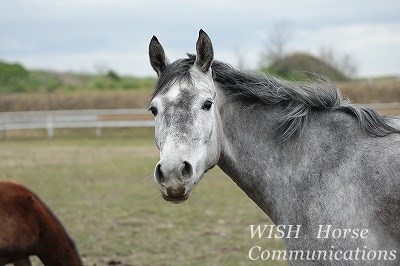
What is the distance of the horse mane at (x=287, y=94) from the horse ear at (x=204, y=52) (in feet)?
0.26

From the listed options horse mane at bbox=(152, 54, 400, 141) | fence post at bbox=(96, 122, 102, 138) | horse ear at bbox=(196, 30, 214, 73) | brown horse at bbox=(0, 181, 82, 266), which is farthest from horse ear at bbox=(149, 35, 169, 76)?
fence post at bbox=(96, 122, 102, 138)

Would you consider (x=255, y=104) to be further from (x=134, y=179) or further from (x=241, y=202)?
(x=134, y=179)

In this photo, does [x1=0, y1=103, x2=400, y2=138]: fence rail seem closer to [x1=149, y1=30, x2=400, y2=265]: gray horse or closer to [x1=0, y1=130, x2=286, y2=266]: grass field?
[x1=0, y1=130, x2=286, y2=266]: grass field

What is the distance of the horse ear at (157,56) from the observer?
3.50 m

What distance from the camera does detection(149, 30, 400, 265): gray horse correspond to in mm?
3146

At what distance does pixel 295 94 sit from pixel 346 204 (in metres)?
0.84

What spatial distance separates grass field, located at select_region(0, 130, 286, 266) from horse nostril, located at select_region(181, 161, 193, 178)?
88 cm

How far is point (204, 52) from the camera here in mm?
3408

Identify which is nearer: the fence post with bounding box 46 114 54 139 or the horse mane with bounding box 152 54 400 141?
the horse mane with bounding box 152 54 400 141

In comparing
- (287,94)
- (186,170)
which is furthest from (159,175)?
(287,94)

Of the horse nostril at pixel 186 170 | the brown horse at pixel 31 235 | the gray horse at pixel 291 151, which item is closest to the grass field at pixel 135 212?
the gray horse at pixel 291 151

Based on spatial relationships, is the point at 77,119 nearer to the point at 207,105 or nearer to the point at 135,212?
the point at 135,212

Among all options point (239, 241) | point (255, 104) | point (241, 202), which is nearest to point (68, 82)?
point (241, 202)

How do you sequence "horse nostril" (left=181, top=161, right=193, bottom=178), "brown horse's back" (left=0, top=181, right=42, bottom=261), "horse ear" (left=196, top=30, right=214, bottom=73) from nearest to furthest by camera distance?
"horse nostril" (left=181, top=161, right=193, bottom=178)
"horse ear" (left=196, top=30, right=214, bottom=73)
"brown horse's back" (left=0, top=181, right=42, bottom=261)
